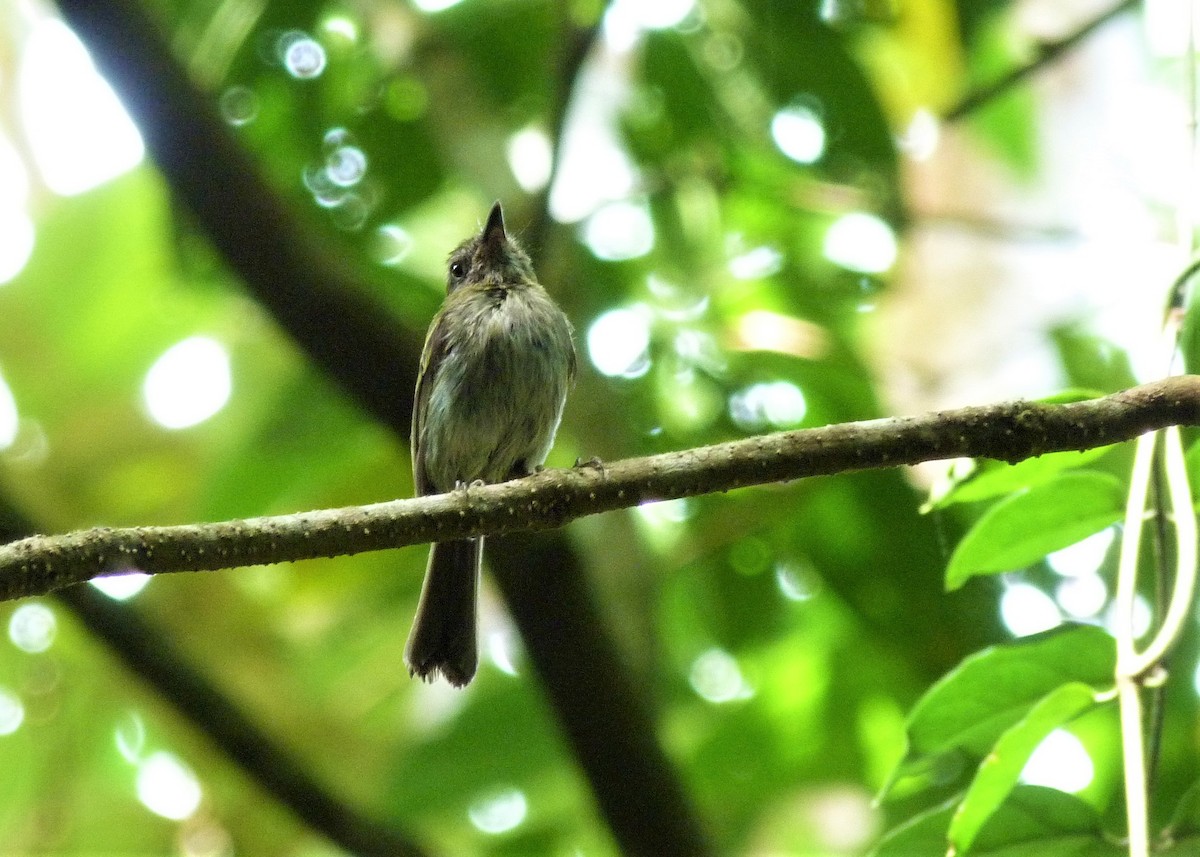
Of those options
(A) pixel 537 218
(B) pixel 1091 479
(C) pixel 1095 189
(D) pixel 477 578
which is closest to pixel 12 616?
(D) pixel 477 578

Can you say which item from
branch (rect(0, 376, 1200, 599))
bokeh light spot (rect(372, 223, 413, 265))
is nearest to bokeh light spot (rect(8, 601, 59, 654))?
bokeh light spot (rect(372, 223, 413, 265))

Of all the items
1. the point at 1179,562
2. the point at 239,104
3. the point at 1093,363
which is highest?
the point at 239,104

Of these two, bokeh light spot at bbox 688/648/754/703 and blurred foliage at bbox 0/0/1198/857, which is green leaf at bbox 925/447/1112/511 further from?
bokeh light spot at bbox 688/648/754/703

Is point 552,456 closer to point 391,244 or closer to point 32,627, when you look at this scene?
point 391,244

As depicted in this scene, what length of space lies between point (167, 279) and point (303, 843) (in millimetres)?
2006

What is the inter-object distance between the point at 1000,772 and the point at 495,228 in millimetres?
3130

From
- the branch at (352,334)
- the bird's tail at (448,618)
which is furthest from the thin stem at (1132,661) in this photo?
the bird's tail at (448,618)

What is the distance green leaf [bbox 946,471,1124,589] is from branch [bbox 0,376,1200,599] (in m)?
0.15

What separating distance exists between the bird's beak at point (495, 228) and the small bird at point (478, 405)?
0.04ft

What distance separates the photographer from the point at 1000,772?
2.24m

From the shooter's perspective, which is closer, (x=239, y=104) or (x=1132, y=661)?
(x=1132, y=661)

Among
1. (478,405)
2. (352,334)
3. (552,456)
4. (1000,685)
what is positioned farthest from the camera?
(552,456)

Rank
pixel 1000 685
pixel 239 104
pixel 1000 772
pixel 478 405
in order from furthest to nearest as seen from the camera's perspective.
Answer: pixel 239 104
pixel 478 405
pixel 1000 685
pixel 1000 772

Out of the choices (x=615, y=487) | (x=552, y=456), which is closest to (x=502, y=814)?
(x=552, y=456)
